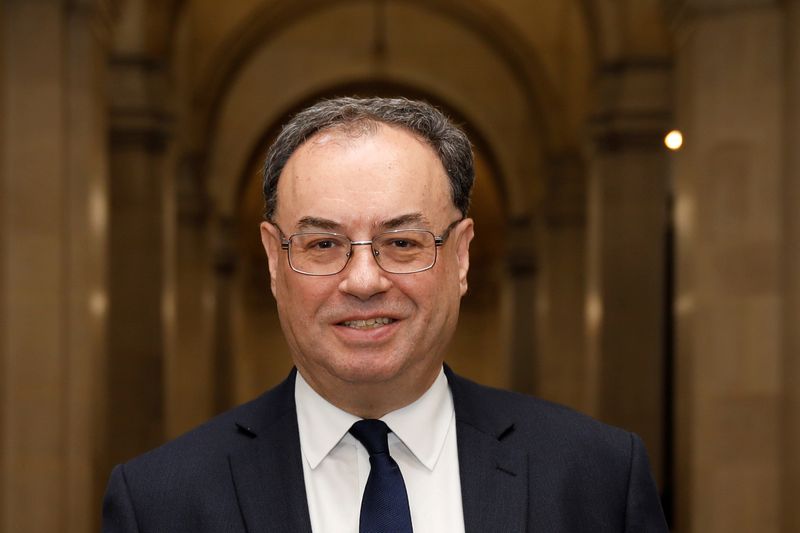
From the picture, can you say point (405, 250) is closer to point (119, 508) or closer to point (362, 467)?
point (362, 467)

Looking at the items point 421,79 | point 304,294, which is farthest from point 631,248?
point 421,79

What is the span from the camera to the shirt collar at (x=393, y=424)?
256 centimetres

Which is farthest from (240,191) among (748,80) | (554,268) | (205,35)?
(748,80)

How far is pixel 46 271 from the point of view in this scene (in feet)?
27.0

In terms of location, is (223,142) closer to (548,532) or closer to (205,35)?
(205,35)

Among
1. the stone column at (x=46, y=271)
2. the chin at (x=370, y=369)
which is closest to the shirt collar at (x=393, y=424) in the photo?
the chin at (x=370, y=369)

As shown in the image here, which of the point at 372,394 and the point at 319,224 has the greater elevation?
the point at 319,224

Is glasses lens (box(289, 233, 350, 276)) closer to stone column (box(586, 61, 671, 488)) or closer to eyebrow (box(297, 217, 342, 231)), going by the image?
eyebrow (box(297, 217, 342, 231))

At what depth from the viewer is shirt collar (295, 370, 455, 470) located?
256 centimetres

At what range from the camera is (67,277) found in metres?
8.39

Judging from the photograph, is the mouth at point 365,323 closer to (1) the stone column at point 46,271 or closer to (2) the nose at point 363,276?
(2) the nose at point 363,276

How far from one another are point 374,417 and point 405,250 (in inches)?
15.4

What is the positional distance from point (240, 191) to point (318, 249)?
72.4 ft

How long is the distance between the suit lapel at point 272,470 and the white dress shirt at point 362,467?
0.04 metres
